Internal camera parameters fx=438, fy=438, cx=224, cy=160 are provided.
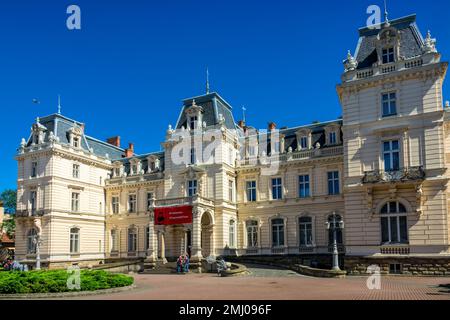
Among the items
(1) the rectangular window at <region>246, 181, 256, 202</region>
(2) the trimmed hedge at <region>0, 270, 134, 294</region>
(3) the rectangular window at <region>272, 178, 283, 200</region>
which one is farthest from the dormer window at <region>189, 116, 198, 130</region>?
(2) the trimmed hedge at <region>0, 270, 134, 294</region>

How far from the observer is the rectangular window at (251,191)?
44.2 metres

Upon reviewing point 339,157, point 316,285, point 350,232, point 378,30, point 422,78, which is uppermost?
point 378,30

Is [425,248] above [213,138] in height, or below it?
below

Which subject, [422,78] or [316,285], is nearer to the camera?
[316,285]

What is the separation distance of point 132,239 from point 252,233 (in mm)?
14839

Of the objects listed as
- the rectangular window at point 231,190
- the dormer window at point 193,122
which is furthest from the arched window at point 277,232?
the dormer window at point 193,122

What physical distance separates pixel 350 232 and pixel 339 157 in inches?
382

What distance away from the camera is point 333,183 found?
3984 centimetres

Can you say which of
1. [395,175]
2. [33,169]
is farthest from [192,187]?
[395,175]

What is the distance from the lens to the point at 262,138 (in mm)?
45594

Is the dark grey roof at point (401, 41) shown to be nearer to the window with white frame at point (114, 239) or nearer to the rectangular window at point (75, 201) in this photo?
the rectangular window at point (75, 201)
